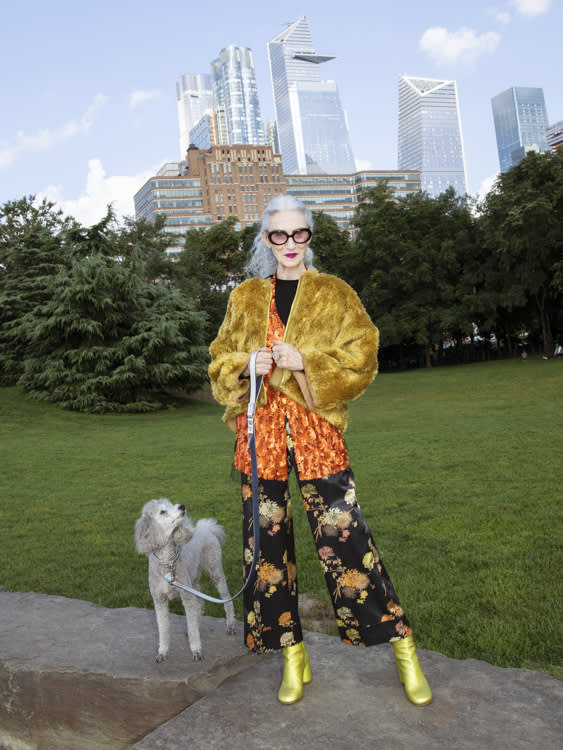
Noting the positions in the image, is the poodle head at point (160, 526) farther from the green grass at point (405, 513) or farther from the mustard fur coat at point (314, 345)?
the green grass at point (405, 513)

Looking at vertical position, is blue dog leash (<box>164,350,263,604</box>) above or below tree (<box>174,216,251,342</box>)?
below

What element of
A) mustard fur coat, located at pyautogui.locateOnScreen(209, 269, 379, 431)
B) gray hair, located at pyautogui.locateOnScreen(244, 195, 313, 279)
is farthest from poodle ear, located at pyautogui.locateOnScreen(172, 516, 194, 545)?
gray hair, located at pyautogui.locateOnScreen(244, 195, 313, 279)

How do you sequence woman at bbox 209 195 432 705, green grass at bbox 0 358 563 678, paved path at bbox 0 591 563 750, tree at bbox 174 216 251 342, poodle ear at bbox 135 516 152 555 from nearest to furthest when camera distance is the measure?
paved path at bbox 0 591 563 750 < woman at bbox 209 195 432 705 < poodle ear at bbox 135 516 152 555 < green grass at bbox 0 358 563 678 < tree at bbox 174 216 251 342

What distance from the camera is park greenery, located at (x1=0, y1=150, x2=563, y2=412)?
24.9 metres

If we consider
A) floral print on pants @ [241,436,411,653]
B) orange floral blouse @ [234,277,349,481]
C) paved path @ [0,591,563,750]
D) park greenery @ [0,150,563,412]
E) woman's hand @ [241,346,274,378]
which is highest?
park greenery @ [0,150,563,412]

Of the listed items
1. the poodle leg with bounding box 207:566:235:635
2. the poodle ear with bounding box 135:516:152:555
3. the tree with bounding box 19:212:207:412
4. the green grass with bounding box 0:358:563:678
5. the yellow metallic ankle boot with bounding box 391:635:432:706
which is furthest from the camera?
the tree with bounding box 19:212:207:412

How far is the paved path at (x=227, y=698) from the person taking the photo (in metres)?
2.46

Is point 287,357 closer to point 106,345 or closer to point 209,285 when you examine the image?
point 106,345

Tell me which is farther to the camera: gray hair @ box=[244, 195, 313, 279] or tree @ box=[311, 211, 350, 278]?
tree @ box=[311, 211, 350, 278]

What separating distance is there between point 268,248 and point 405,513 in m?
4.61

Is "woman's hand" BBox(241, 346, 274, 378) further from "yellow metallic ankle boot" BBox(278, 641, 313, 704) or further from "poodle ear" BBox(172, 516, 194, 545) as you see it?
"yellow metallic ankle boot" BBox(278, 641, 313, 704)

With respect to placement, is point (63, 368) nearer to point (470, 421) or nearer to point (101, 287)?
point (101, 287)

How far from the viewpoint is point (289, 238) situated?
302cm

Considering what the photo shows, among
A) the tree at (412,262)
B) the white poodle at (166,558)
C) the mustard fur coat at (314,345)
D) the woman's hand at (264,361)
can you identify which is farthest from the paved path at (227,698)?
the tree at (412,262)
